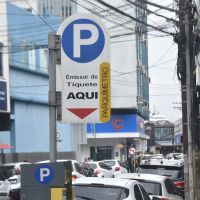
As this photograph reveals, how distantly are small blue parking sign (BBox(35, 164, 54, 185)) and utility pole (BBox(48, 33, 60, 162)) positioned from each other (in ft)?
0.36

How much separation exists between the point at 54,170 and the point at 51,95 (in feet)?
2.57

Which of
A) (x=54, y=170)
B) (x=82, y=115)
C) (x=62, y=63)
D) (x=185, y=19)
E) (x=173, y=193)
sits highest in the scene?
(x=185, y=19)

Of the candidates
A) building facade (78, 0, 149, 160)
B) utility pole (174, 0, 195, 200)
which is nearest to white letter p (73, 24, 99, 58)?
utility pole (174, 0, 195, 200)

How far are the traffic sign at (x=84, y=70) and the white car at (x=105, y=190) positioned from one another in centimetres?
397

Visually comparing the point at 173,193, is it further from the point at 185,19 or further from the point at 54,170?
the point at 54,170

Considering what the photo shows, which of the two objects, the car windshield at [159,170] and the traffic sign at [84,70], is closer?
the traffic sign at [84,70]

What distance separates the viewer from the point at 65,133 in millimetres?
48969

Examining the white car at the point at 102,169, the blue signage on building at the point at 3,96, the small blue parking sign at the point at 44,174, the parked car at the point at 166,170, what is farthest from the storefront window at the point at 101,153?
the small blue parking sign at the point at 44,174

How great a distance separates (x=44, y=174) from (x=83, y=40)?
1.47m

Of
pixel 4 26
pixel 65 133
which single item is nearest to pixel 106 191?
pixel 4 26

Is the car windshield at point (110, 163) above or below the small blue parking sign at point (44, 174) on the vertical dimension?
below

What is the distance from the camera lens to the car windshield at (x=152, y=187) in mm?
14641

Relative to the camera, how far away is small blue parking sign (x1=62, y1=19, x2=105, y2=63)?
6386 millimetres

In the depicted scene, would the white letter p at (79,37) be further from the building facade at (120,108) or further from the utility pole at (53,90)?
the building facade at (120,108)
